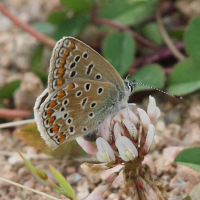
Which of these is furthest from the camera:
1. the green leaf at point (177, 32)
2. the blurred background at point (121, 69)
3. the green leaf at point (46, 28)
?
the green leaf at point (46, 28)

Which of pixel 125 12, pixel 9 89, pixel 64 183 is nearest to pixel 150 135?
pixel 64 183

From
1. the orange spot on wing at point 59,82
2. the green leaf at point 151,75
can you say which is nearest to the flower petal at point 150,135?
the orange spot on wing at point 59,82

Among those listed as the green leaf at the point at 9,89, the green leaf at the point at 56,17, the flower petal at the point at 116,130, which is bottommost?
the green leaf at the point at 9,89

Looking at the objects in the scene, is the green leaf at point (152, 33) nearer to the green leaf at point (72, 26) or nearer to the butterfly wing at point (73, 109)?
the green leaf at point (72, 26)

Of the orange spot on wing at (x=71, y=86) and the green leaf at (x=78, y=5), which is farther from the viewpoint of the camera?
the green leaf at (x=78, y=5)

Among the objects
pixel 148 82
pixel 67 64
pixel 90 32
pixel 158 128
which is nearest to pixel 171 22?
pixel 90 32

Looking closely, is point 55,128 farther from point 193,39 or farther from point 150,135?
point 193,39
